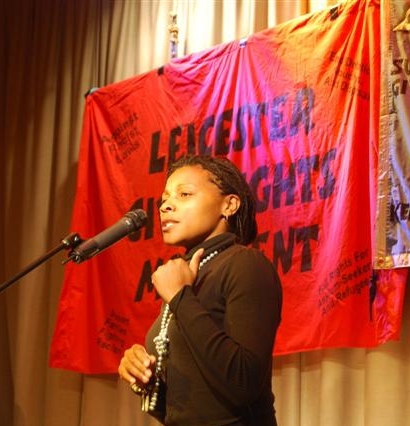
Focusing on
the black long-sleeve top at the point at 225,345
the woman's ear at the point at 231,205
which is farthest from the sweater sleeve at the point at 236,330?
the woman's ear at the point at 231,205

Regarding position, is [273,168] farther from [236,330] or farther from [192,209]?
[236,330]

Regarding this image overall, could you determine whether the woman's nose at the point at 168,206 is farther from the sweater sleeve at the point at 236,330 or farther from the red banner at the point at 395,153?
the red banner at the point at 395,153

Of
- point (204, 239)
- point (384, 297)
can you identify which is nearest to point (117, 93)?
point (384, 297)

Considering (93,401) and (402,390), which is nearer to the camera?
(402,390)

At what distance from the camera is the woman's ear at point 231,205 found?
1.46 metres

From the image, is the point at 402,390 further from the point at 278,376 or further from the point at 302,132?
the point at 302,132

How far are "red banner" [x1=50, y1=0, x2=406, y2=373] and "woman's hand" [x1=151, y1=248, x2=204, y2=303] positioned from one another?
87 cm

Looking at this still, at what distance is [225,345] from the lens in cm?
116

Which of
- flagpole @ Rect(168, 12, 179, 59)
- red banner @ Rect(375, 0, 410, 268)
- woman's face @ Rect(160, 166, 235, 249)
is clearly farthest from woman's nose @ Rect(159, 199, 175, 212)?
flagpole @ Rect(168, 12, 179, 59)

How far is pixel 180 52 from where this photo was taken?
289 centimetres

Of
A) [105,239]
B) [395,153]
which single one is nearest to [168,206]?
[105,239]

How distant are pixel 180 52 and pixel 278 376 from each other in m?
1.32

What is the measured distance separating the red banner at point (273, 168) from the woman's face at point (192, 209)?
73 centimetres

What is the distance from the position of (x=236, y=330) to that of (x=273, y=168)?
1204 mm
